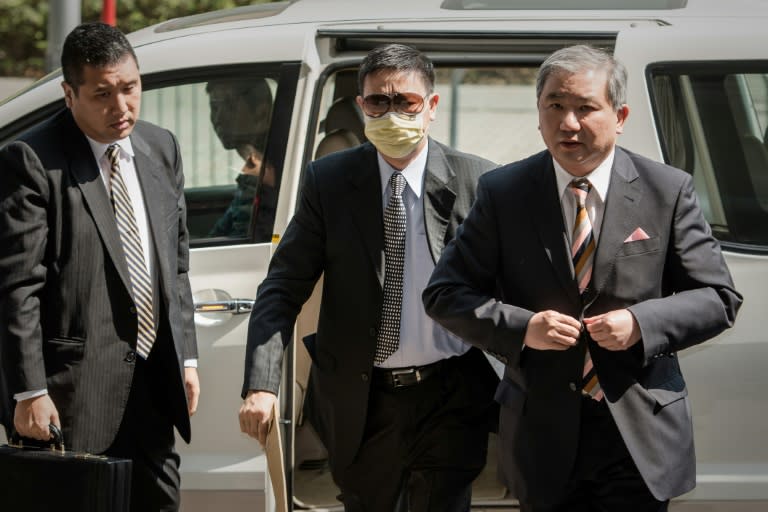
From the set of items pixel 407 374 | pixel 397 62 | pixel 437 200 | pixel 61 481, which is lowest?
pixel 61 481

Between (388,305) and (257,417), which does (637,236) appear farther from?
(257,417)

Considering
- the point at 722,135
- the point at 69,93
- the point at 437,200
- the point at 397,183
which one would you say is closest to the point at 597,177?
the point at 437,200

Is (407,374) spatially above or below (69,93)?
below

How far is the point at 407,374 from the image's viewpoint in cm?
364

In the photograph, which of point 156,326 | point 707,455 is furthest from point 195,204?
point 707,455

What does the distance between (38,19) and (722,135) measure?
35.4 ft

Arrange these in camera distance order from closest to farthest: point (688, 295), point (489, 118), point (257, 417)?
point (688, 295)
point (257, 417)
point (489, 118)

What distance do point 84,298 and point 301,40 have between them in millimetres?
1309

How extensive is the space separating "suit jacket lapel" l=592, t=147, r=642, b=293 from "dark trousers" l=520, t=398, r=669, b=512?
329 mm

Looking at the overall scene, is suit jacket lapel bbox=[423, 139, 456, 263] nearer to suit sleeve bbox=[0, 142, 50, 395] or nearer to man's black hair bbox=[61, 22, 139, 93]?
man's black hair bbox=[61, 22, 139, 93]

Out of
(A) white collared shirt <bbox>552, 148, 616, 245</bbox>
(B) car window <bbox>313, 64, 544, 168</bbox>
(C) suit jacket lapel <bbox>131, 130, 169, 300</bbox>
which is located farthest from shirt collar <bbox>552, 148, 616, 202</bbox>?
(B) car window <bbox>313, 64, 544, 168</bbox>

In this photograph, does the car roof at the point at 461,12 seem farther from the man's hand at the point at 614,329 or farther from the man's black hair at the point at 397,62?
the man's hand at the point at 614,329

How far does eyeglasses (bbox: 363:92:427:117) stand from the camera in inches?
142

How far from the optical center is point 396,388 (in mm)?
→ 3668
